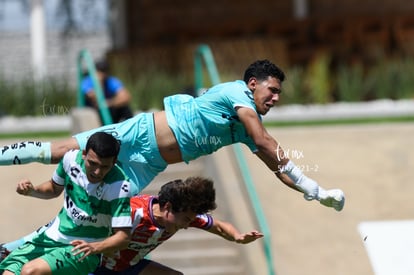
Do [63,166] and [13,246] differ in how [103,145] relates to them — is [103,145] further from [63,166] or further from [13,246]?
[13,246]

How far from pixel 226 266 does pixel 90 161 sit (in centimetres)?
564

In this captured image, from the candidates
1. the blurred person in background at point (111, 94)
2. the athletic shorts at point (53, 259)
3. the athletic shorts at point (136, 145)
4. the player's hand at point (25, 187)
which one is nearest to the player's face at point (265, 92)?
the athletic shorts at point (136, 145)

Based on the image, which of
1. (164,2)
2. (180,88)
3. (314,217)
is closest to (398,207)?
(314,217)

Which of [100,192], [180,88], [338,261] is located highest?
[180,88]

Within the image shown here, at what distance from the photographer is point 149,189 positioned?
13398 mm

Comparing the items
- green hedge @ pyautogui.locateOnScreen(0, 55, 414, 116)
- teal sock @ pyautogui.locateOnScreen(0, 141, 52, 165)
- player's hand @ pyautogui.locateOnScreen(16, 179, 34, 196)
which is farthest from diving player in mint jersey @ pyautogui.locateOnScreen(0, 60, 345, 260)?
green hedge @ pyautogui.locateOnScreen(0, 55, 414, 116)

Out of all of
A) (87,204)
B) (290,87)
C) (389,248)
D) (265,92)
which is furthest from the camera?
(290,87)

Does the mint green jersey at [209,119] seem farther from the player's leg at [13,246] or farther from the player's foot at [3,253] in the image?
the player's foot at [3,253]

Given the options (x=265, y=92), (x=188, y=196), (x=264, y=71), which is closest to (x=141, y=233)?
(x=188, y=196)

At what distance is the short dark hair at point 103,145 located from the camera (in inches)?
312

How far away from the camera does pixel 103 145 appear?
7.92 m

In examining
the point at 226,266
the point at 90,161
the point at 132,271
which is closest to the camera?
the point at 90,161

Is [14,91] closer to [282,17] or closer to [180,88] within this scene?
[180,88]

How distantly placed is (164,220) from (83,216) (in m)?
0.54
